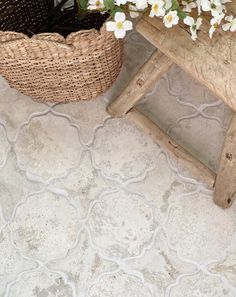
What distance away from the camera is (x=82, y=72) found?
1048 millimetres

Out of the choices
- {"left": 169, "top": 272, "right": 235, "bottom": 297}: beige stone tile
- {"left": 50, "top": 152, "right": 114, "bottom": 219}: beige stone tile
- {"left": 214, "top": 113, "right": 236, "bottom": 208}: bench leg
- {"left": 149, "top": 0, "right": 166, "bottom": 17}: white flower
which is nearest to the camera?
{"left": 149, "top": 0, "right": 166, "bottom": 17}: white flower

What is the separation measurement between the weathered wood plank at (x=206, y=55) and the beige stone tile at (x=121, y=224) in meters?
0.40

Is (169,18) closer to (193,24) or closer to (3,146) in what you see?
(193,24)

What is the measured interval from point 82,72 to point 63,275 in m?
0.42

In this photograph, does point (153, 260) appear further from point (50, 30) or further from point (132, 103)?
point (50, 30)

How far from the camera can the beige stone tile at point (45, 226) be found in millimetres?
1110

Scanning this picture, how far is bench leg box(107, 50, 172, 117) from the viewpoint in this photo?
99 centimetres

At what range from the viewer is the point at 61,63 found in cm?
99

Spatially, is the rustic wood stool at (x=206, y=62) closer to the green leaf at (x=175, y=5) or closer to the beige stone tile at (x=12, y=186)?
the green leaf at (x=175, y=5)

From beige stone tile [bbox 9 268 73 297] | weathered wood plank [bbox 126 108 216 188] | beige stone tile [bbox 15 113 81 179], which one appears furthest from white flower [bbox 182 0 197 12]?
beige stone tile [bbox 9 268 73 297]

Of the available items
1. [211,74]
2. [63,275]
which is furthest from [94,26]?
[63,275]

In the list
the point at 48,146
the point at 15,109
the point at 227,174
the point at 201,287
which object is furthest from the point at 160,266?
the point at 15,109

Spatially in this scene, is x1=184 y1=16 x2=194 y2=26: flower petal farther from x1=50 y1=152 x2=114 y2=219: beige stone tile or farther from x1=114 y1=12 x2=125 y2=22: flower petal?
x1=50 y1=152 x2=114 y2=219: beige stone tile

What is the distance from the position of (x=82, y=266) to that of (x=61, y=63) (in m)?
0.42
